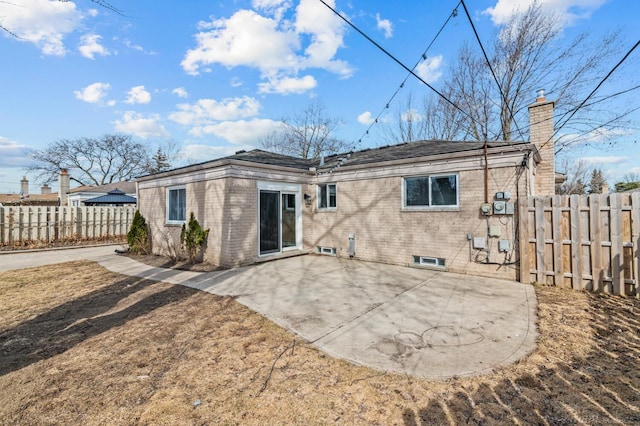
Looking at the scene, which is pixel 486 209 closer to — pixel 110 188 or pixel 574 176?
pixel 574 176

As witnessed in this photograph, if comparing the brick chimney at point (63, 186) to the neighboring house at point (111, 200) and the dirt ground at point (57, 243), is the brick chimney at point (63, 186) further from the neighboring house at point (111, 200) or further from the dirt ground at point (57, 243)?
the dirt ground at point (57, 243)

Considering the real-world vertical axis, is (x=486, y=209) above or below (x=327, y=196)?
below

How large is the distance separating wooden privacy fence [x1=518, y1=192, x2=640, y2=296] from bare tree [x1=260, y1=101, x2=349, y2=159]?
2119cm

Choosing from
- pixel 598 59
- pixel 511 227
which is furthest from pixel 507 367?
pixel 598 59

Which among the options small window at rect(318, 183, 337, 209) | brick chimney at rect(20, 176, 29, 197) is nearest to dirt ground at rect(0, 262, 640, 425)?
small window at rect(318, 183, 337, 209)

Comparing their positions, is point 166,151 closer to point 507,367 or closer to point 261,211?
point 261,211

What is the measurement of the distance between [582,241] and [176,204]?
11.1 m

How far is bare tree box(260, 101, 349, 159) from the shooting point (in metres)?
26.8

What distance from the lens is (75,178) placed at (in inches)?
1348

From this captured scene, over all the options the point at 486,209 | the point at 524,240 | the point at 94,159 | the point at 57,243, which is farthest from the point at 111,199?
the point at 524,240

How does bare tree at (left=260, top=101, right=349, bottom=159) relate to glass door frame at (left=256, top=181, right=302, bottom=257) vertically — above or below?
above

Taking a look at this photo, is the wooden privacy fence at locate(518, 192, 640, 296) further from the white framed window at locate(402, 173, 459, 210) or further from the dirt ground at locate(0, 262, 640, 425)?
the white framed window at locate(402, 173, 459, 210)

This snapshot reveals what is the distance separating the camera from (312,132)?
27.3m

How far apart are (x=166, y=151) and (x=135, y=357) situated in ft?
135
